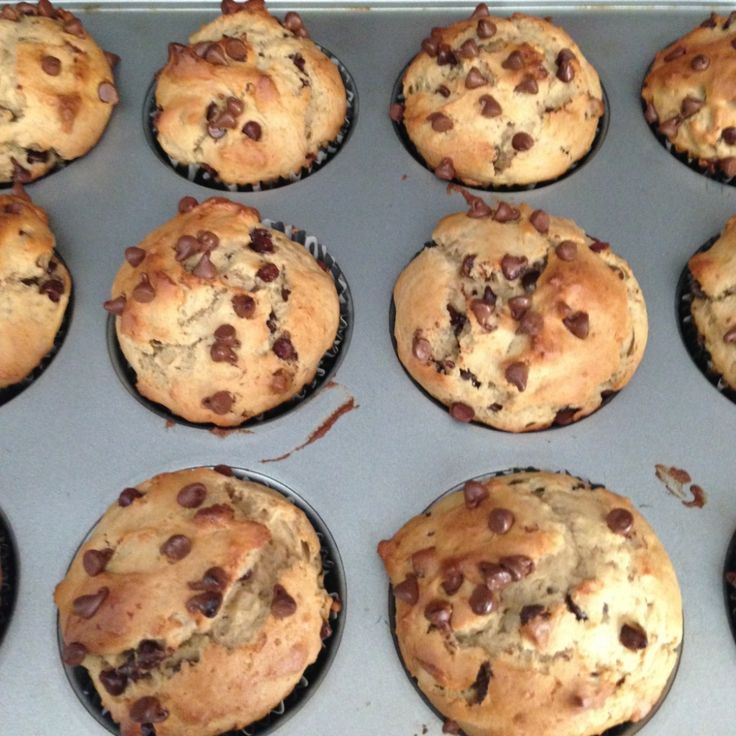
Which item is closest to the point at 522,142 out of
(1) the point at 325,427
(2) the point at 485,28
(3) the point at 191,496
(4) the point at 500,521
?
(2) the point at 485,28

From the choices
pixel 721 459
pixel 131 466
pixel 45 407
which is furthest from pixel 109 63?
pixel 721 459

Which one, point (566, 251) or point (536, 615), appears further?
Result: point (566, 251)

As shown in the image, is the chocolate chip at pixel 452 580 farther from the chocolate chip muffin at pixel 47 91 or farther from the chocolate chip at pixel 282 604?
the chocolate chip muffin at pixel 47 91

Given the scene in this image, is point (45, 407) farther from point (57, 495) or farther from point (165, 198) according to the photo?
point (165, 198)

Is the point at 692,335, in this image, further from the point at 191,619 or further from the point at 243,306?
the point at 191,619

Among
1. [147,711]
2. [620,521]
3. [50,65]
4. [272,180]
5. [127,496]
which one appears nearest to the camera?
[147,711]

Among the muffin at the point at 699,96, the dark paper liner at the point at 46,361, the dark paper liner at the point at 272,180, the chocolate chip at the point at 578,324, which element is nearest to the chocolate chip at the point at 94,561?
the dark paper liner at the point at 46,361

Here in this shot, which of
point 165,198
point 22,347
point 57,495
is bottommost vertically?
point 57,495
